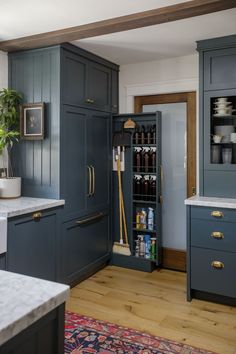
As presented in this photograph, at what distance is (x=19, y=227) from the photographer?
9.20 feet

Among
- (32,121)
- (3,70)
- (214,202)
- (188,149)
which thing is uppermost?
(3,70)

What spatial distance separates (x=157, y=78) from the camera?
4.05 meters

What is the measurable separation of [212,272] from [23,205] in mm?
1804

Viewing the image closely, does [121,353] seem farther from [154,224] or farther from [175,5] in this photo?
[175,5]

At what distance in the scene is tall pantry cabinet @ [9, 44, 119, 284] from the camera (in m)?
3.28

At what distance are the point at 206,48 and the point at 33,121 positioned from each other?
1.85 meters

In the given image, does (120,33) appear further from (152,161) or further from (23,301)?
(23,301)

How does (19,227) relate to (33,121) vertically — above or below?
below

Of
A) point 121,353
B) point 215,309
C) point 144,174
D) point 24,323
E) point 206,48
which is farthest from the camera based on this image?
point 144,174

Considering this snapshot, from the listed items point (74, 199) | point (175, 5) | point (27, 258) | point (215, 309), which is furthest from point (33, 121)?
point (215, 309)

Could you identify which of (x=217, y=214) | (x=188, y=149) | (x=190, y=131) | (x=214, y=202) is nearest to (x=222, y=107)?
(x=190, y=131)

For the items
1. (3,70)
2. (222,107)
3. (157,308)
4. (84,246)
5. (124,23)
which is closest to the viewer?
(124,23)

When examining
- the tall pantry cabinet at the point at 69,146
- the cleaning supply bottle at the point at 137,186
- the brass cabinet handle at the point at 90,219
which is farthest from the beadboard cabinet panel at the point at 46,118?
the cleaning supply bottle at the point at 137,186

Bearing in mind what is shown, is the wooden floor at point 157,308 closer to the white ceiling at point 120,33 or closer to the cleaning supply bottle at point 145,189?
the cleaning supply bottle at point 145,189
